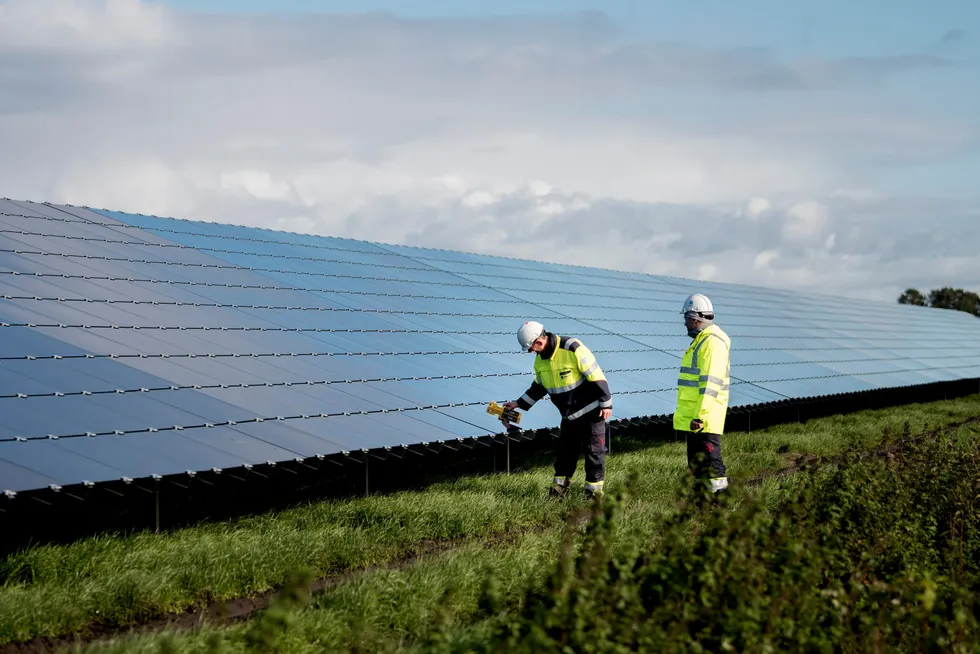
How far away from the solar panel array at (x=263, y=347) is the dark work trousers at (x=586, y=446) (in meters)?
1.31

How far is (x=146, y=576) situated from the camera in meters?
7.98

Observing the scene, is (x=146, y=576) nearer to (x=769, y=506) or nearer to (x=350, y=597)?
(x=350, y=597)

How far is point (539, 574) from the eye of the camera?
8344 mm

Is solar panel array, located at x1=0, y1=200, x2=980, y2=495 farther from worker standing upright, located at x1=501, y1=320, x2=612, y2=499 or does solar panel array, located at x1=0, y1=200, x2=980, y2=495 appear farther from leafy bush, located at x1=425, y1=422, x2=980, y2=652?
leafy bush, located at x1=425, y1=422, x2=980, y2=652

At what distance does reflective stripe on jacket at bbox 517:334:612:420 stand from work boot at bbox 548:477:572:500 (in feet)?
2.31

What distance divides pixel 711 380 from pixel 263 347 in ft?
17.9

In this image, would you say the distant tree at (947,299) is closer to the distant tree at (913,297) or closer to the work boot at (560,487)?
the distant tree at (913,297)

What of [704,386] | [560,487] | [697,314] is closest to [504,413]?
[560,487]

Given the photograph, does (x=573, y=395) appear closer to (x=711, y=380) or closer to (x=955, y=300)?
(x=711, y=380)

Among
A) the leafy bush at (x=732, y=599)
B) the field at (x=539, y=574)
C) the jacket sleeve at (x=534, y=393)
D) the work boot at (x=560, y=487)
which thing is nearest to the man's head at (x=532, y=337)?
the jacket sleeve at (x=534, y=393)

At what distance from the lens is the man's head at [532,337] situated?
12086 mm

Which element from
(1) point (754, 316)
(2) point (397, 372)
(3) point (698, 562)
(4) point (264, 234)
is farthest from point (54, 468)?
(1) point (754, 316)

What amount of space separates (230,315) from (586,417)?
5.04 m

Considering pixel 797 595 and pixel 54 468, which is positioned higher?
pixel 54 468
